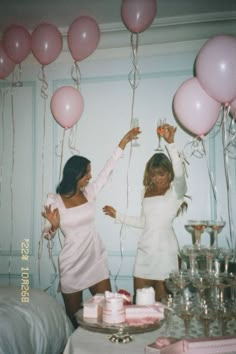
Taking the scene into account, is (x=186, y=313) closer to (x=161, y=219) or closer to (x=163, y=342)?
(x=163, y=342)

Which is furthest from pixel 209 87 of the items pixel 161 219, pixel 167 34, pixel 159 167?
pixel 161 219

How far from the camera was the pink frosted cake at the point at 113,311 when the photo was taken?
1343 millimetres

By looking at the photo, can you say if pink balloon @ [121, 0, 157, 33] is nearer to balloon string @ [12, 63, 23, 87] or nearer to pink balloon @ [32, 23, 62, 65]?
pink balloon @ [32, 23, 62, 65]

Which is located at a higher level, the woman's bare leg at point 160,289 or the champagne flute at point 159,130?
the champagne flute at point 159,130

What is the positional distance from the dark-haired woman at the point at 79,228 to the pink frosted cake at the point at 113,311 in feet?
3.55

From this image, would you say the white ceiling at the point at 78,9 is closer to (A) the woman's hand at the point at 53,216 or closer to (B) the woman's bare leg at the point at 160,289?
(A) the woman's hand at the point at 53,216

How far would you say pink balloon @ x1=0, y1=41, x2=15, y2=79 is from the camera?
262 centimetres

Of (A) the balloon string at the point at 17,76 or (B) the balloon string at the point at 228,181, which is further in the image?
(A) the balloon string at the point at 17,76

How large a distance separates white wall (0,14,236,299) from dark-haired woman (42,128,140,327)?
0.30 ft

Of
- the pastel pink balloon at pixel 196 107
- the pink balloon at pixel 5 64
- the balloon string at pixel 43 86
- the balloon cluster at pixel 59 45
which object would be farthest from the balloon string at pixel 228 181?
the pink balloon at pixel 5 64

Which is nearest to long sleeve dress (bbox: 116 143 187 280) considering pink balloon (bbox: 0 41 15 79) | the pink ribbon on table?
the pink ribbon on table

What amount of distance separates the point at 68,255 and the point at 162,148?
0.98 meters

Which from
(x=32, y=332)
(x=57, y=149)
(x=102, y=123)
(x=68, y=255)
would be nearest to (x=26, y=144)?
(x=57, y=149)

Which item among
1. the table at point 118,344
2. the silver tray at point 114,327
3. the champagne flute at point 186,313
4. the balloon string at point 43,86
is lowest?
the table at point 118,344
